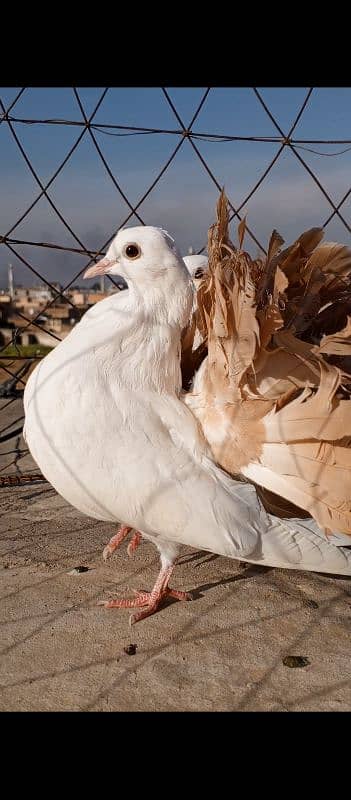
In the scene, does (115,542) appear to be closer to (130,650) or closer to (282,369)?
(130,650)

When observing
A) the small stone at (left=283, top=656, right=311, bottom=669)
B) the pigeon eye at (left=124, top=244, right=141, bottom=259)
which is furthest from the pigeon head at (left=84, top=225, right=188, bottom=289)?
the small stone at (left=283, top=656, right=311, bottom=669)

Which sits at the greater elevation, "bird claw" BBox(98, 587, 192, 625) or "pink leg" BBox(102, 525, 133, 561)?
"pink leg" BBox(102, 525, 133, 561)

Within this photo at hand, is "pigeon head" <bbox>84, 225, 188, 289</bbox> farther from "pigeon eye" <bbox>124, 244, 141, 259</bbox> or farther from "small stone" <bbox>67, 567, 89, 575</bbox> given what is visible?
"small stone" <bbox>67, 567, 89, 575</bbox>

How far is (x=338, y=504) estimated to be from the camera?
2088mm

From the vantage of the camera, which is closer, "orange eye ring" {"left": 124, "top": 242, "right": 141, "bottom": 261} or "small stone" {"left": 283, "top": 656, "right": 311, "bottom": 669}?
"small stone" {"left": 283, "top": 656, "right": 311, "bottom": 669}

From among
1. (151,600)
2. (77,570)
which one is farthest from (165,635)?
(77,570)

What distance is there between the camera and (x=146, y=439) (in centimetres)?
225

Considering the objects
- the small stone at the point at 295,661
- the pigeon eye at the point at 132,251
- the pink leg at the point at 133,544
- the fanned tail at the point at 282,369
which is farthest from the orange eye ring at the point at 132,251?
the small stone at the point at 295,661

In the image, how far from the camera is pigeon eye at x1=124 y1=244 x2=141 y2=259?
234 centimetres
